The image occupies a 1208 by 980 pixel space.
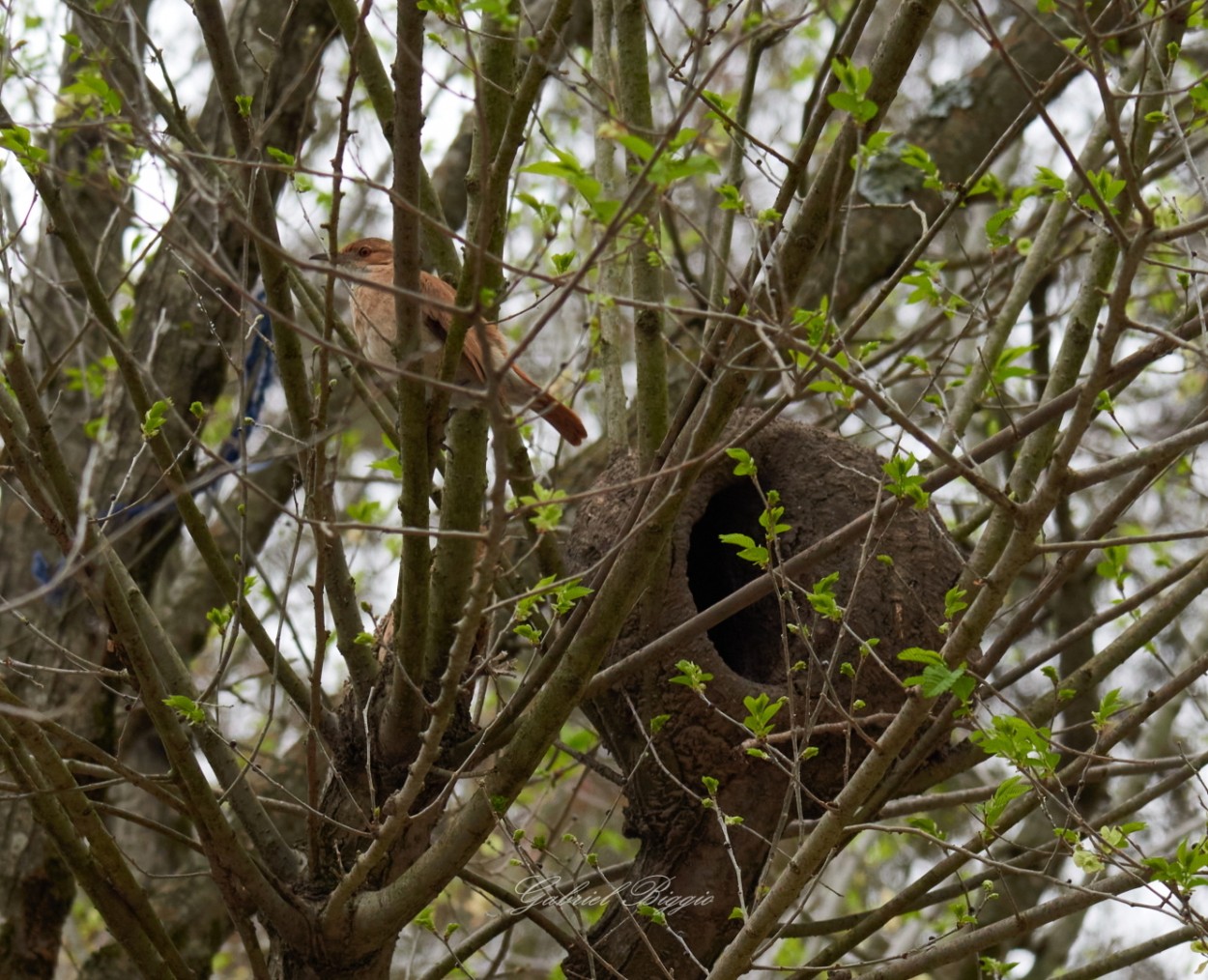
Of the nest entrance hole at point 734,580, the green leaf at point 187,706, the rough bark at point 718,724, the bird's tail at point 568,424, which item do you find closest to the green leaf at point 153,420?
the green leaf at point 187,706

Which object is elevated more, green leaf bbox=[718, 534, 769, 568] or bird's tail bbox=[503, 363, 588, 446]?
bird's tail bbox=[503, 363, 588, 446]

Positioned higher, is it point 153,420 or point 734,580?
point 153,420

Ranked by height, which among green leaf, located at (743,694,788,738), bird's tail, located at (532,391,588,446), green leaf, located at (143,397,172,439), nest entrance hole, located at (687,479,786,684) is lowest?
green leaf, located at (743,694,788,738)

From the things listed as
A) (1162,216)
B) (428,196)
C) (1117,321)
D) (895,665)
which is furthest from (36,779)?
(1162,216)

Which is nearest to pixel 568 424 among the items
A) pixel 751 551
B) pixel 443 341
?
pixel 443 341

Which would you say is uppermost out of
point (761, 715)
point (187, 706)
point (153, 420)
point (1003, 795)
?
point (153, 420)

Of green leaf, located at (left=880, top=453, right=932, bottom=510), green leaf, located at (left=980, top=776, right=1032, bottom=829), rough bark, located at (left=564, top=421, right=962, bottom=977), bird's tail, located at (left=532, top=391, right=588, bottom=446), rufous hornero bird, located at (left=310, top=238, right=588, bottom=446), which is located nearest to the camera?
green leaf, located at (left=880, top=453, right=932, bottom=510)

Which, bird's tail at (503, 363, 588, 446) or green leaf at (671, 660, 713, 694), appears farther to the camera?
bird's tail at (503, 363, 588, 446)

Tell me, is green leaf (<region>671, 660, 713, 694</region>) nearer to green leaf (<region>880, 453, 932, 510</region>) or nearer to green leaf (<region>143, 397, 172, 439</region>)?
green leaf (<region>880, 453, 932, 510</region>)

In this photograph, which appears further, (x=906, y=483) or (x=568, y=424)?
(x=568, y=424)

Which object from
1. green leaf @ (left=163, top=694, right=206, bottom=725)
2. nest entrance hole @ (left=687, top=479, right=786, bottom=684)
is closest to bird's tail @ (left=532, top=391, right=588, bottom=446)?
nest entrance hole @ (left=687, top=479, right=786, bottom=684)

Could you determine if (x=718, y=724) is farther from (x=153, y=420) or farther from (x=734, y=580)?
(x=153, y=420)

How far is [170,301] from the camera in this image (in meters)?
5.70

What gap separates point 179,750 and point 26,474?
731mm
